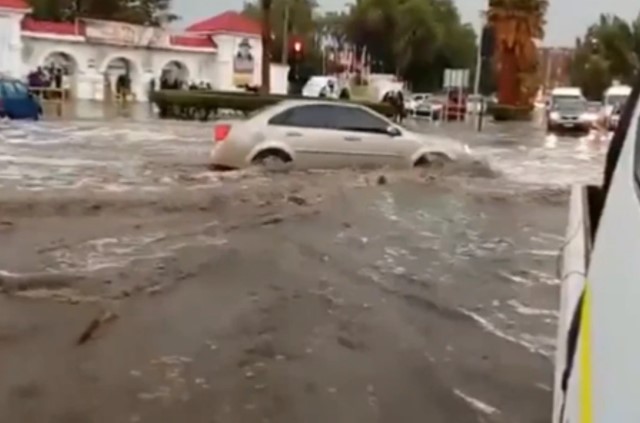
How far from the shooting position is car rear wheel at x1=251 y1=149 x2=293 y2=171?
17.6m

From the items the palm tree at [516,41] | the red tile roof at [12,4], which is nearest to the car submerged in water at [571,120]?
the palm tree at [516,41]

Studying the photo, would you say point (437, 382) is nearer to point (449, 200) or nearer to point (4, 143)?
point (449, 200)

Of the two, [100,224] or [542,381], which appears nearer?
[542,381]

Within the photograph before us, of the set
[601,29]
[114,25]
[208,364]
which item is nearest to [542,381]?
[208,364]

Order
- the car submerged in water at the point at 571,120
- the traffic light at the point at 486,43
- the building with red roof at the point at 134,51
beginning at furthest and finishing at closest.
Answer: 1. the building with red roof at the point at 134,51
2. the car submerged in water at the point at 571,120
3. the traffic light at the point at 486,43

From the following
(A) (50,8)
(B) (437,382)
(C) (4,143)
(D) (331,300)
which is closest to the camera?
(B) (437,382)

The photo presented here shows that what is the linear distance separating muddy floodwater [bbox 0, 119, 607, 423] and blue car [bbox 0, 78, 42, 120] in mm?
18218

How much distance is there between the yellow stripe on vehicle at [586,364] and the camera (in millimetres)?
2133

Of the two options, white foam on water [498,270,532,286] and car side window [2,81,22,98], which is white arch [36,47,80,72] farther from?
white foam on water [498,270,532,286]

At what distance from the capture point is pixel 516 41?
55.4 m

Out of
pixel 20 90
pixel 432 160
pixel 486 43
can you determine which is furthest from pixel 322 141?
pixel 486 43

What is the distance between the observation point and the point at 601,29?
80.8 meters

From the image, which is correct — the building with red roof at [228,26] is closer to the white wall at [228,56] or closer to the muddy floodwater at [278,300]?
the white wall at [228,56]

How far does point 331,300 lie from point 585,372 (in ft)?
19.6
